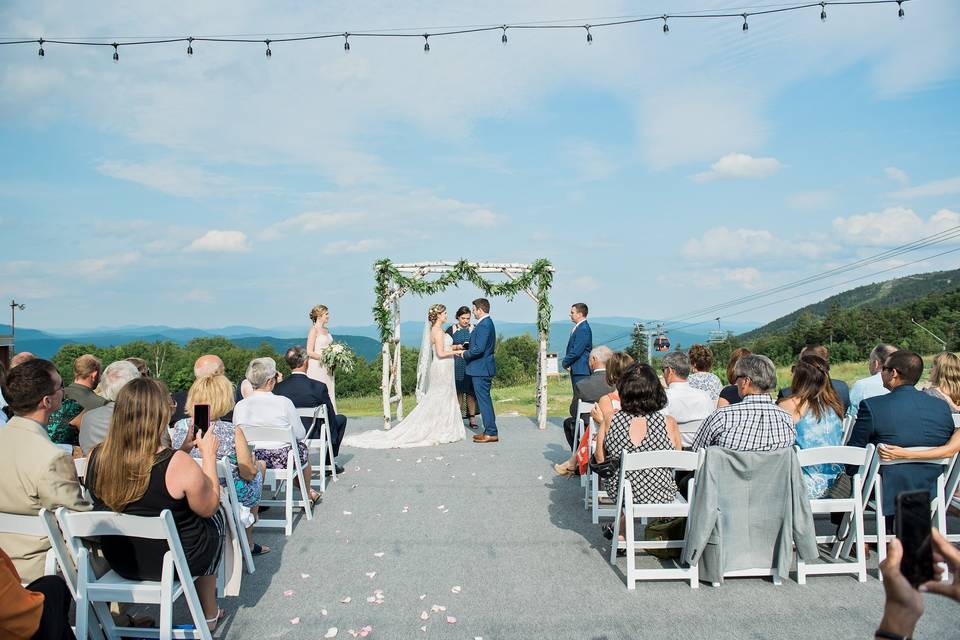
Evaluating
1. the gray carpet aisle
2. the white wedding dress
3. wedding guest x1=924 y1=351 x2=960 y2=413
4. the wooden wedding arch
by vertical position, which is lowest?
the gray carpet aisle

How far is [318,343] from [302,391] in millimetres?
2923

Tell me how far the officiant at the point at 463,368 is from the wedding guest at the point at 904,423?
6.81 meters

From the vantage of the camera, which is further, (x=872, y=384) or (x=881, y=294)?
(x=881, y=294)

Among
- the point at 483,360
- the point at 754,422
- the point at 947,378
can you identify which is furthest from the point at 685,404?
the point at 483,360

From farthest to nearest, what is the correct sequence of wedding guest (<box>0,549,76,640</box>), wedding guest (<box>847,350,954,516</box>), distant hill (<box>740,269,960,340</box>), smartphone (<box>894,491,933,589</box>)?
1. distant hill (<box>740,269,960,340</box>)
2. wedding guest (<box>847,350,954,516</box>)
3. wedding guest (<box>0,549,76,640</box>)
4. smartphone (<box>894,491,933,589</box>)

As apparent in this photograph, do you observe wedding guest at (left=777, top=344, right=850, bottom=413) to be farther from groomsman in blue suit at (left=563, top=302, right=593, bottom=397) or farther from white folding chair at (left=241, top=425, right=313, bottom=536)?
white folding chair at (left=241, top=425, right=313, bottom=536)

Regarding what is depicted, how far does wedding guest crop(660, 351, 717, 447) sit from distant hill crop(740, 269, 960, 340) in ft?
278

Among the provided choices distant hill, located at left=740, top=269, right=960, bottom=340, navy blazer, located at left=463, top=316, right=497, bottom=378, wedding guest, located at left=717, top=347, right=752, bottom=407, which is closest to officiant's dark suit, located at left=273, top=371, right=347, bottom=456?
navy blazer, located at left=463, top=316, right=497, bottom=378

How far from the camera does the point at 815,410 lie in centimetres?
509

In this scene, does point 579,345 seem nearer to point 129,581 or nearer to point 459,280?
point 459,280

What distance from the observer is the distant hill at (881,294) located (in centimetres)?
8800

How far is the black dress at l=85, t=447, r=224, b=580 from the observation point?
3395mm

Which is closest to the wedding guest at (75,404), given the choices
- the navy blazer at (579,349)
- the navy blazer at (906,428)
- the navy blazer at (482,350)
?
the navy blazer at (482,350)

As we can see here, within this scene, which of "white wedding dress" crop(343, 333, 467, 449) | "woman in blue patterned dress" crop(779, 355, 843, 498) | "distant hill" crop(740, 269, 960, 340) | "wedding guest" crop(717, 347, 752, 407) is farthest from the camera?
"distant hill" crop(740, 269, 960, 340)
